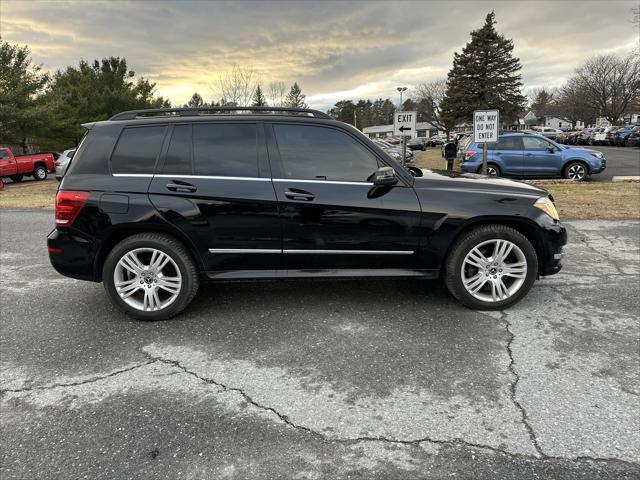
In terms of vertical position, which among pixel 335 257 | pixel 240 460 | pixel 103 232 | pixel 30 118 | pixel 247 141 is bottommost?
pixel 240 460

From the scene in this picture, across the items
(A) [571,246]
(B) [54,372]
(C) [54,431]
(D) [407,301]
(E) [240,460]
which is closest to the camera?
(E) [240,460]

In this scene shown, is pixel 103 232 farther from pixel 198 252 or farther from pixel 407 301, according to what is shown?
pixel 407 301

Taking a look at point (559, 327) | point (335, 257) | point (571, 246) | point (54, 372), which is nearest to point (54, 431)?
point (54, 372)

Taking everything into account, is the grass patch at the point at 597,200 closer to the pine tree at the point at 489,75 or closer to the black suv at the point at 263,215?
the black suv at the point at 263,215

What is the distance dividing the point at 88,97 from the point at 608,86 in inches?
2775

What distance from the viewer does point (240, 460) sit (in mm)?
2359

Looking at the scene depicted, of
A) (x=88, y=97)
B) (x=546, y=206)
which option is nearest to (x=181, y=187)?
(x=546, y=206)

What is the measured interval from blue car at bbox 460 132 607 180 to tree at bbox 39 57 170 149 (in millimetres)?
25175

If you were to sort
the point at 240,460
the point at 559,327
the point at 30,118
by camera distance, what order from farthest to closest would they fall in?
the point at 30,118 < the point at 559,327 < the point at 240,460

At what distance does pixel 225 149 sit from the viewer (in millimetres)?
4039

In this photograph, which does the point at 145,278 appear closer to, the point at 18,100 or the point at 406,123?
the point at 406,123

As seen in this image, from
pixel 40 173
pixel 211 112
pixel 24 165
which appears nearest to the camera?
pixel 211 112

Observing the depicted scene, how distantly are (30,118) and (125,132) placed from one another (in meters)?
26.4

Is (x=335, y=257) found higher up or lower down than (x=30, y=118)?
lower down
